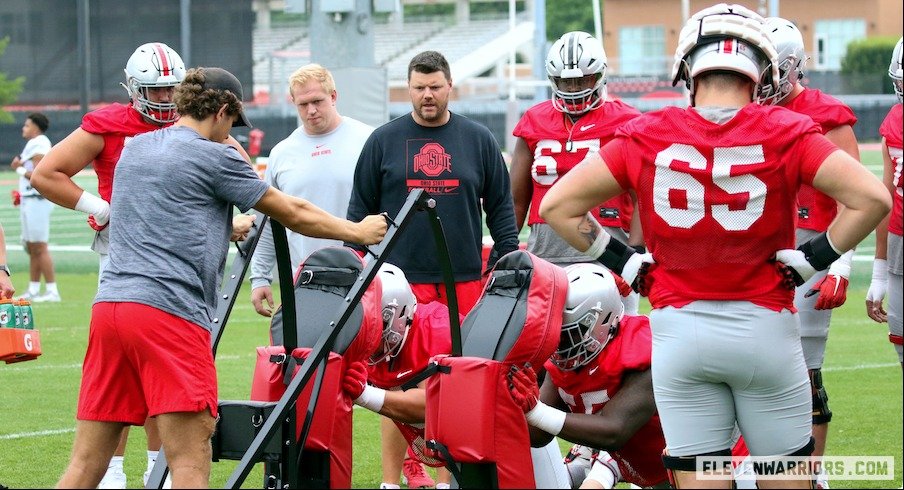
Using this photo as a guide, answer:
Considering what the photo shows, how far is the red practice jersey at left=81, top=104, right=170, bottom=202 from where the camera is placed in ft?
20.8

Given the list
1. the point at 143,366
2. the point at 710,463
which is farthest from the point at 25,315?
the point at 710,463

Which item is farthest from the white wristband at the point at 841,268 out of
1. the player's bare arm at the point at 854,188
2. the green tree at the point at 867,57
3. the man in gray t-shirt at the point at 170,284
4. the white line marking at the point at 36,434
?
the green tree at the point at 867,57

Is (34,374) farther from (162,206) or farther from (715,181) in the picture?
(715,181)

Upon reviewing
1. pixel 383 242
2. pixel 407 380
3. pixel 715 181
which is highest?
pixel 715 181

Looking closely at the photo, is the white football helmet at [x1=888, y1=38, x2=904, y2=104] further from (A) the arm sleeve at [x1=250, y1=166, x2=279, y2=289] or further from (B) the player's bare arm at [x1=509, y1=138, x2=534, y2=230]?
(A) the arm sleeve at [x1=250, y1=166, x2=279, y2=289]

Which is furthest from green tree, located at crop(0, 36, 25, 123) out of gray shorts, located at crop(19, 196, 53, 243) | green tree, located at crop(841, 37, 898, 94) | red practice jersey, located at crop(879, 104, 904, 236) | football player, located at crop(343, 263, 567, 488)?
green tree, located at crop(841, 37, 898, 94)

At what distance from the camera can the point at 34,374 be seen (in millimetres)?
9922

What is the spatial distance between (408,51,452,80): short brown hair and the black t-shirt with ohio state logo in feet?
0.83

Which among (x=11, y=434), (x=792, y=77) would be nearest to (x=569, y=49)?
(x=792, y=77)

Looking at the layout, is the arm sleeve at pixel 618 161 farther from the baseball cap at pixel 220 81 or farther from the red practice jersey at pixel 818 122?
the red practice jersey at pixel 818 122

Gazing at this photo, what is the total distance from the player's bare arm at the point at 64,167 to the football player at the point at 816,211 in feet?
10.2

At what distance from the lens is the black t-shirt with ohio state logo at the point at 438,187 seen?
21.6ft

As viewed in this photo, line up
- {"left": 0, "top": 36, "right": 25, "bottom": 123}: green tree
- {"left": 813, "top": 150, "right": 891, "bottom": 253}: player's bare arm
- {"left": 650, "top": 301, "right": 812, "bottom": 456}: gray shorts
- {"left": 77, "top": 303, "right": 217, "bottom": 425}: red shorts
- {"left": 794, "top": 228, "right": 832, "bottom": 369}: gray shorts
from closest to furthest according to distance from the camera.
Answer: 1. {"left": 813, "top": 150, "right": 891, "bottom": 253}: player's bare arm
2. {"left": 650, "top": 301, "right": 812, "bottom": 456}: gray shorts
3. {"left": 77, "top": 303, "right": 217, "bottom": 425}: red shorts
4. {"left": 794, "top": 228, "right": 832, "bottom": 369}: gray shorts
5. {"left": 0, "top": 36, "right": 25, "bottom": 123}: green tree

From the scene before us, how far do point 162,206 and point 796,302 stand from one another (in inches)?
116
